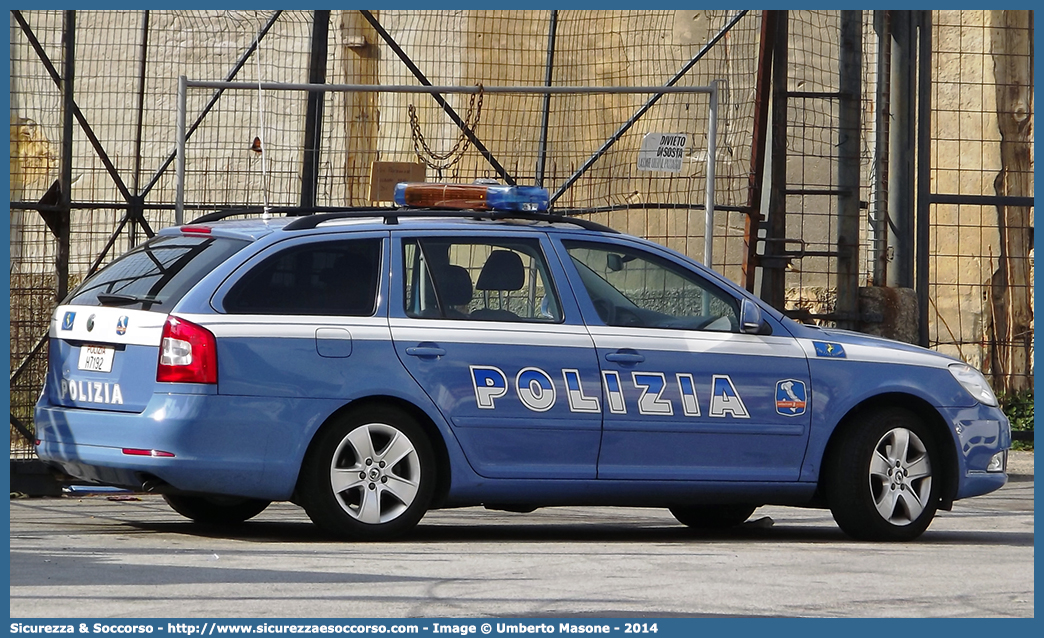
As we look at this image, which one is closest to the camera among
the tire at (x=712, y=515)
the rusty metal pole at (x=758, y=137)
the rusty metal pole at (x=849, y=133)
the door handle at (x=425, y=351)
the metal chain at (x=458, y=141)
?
the door handle at (x=425, y=351)

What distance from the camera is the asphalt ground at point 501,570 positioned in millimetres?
5707

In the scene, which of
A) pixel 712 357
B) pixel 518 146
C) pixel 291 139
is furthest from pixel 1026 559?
pixel 291 139

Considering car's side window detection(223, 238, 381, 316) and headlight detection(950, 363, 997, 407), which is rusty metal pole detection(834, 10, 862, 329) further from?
car's side window detection(223, 238, 381, 316)

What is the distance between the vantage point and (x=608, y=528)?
8.99m

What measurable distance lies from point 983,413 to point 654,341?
5.88 feet

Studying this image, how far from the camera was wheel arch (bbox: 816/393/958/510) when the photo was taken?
325 inches

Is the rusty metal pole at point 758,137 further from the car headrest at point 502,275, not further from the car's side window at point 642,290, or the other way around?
the car headrest at point 502,275

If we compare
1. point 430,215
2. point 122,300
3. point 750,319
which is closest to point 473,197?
point 430,215

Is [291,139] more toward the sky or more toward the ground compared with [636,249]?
more toward the sky

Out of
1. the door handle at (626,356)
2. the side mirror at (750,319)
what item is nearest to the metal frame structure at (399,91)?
the side mirror at (750,319)

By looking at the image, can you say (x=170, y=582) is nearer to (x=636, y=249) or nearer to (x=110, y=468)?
(x=110, y=468)

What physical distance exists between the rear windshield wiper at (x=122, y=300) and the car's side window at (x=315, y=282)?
13.6 inches

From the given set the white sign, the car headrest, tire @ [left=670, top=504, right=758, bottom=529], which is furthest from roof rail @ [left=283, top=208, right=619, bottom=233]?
the white sign

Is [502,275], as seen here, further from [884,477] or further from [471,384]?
[884,477]
